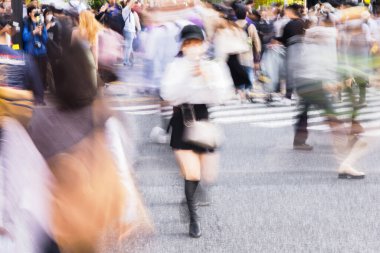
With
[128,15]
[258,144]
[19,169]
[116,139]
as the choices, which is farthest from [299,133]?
[128,15]

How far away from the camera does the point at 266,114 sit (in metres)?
14.5

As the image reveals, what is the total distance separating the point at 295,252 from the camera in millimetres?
5996

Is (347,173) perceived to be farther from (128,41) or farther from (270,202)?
(128,41)

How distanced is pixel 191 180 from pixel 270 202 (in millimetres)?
1422

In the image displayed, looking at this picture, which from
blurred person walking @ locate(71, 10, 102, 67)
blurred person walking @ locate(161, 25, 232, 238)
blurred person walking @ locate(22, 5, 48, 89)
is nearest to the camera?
blurred person walking @ locate(161, 25, 232, 238)

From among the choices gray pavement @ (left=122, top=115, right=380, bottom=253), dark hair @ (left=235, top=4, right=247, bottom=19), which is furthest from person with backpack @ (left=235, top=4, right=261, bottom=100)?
gray pavement @ (left=122, top=115, right=380, bottom=253)

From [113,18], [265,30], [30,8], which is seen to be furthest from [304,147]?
[113,18]

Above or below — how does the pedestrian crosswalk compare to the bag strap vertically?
below

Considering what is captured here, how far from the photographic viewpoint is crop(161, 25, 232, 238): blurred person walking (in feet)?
20.3

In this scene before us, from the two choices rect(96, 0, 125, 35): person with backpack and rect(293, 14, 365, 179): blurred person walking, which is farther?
rect(96, 0, 125, 35): person with backpack

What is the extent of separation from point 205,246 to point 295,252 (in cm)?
66

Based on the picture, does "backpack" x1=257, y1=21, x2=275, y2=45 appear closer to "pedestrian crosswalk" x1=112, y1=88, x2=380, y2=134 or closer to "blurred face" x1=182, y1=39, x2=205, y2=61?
"pedestrian crosswalk" x1=112, y1=88, x2=380, y2=134

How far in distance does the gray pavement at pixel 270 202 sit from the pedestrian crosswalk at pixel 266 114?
1986 mm

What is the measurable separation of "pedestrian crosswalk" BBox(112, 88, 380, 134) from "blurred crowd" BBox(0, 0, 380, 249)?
4.22 ft
